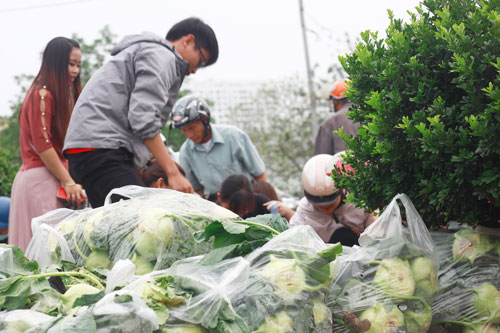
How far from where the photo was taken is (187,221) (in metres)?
1.96

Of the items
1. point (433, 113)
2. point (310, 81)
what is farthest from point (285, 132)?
point (433, 113)

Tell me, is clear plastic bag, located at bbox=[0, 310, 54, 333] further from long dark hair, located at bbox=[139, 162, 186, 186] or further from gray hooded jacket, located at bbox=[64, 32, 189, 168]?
long dark hair, located at bbox=[139, 162, 186, 186]

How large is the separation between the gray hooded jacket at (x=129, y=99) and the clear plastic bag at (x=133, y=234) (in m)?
1.11

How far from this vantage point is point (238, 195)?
14.2ft

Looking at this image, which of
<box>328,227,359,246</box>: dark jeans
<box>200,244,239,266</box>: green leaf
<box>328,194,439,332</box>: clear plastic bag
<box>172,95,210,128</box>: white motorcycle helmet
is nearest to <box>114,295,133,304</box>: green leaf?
<box>200,244,239,266</box>: green leaf

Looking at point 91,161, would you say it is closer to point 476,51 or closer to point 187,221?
point 187,221

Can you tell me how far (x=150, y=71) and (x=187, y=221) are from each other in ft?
4.93

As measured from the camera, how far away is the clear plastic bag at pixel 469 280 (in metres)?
1.84

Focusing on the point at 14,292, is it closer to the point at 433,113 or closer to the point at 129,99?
the point at 433,113

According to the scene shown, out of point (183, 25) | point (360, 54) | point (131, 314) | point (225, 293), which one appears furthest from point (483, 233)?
point (183, 25)

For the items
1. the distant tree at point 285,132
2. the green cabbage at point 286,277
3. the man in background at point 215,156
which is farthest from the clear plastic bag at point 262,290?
the distant tree at point 285,132

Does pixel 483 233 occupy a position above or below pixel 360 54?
below

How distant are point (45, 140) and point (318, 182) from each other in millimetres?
1794

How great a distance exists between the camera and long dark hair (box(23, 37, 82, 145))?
3.87 meters
